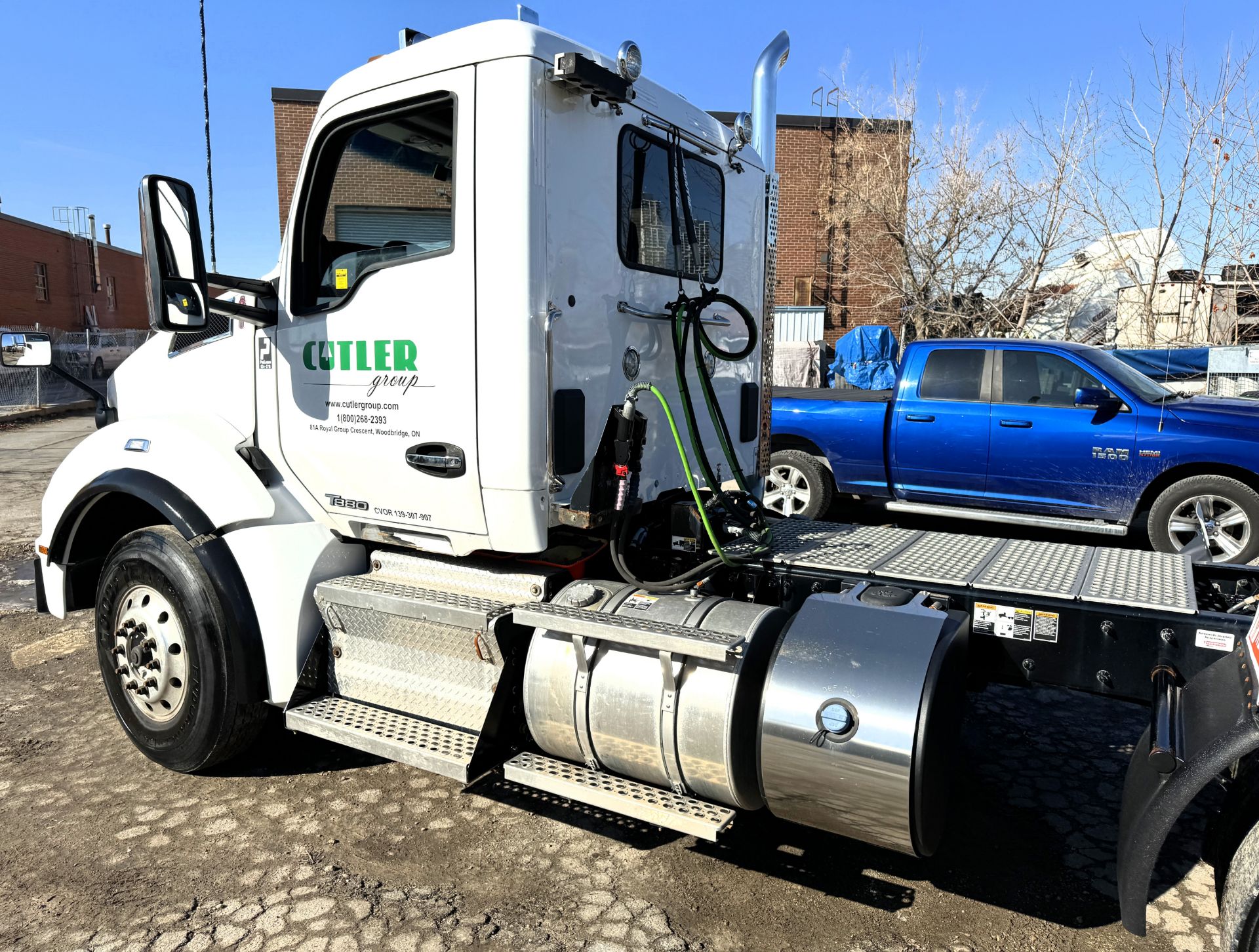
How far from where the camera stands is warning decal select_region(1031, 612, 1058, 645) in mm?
2945

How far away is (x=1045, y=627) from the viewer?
2961mm

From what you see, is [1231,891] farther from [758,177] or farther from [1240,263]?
[1240,263]

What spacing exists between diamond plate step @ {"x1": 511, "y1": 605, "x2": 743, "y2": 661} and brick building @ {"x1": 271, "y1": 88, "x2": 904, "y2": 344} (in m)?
22.0

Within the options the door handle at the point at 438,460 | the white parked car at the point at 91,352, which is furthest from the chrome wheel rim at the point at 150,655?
the white parked car at the point at 91,352

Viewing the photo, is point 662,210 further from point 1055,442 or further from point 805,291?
point 805,291

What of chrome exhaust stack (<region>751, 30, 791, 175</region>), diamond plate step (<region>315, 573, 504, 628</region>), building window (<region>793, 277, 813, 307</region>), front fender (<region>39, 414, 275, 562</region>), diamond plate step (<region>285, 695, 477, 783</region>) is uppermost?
building window (<region>793, 277, 813, 307</region>)

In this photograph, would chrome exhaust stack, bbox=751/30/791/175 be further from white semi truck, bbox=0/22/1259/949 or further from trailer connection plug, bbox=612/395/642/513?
trailer connection plug, bbox=612/395/642/513

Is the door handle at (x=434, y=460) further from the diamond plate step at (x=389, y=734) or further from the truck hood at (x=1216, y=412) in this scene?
the truck hood at (x=1216, y=412)

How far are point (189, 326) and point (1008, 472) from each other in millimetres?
→ 7172

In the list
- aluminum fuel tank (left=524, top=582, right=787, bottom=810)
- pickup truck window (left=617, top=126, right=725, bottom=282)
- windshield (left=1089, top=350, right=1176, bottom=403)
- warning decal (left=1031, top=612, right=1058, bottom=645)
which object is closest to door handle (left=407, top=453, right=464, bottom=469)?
aluminum fuel tank (left=524, top=582, right=787, bottom=810)

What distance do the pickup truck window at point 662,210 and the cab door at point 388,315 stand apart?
68 cm

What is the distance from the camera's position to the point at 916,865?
3.39 meters

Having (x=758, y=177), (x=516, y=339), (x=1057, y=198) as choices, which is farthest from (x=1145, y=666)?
(x=1057, y=198)

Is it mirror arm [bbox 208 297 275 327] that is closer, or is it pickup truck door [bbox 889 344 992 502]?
mirror arm [bbox 208 297 275 327]
